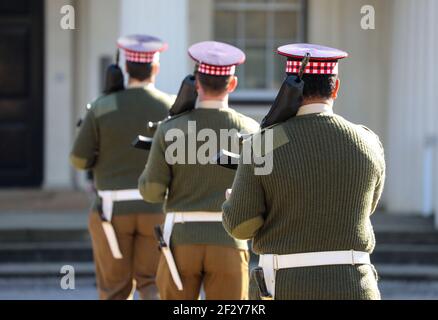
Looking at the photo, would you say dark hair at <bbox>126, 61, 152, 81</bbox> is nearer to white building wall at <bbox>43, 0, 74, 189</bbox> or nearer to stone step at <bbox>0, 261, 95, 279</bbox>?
stone step at <bbox>0, 261, 95, 279</bbox>

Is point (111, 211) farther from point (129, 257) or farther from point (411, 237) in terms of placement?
point (411, 237)

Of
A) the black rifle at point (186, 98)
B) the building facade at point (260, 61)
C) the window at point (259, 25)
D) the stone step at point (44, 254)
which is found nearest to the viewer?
the black rifle at point (186, 98)

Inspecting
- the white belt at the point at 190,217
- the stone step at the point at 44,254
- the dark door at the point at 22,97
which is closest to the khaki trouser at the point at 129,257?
the white belt at the point at 190,217

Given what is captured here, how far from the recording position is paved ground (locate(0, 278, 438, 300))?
973 cm

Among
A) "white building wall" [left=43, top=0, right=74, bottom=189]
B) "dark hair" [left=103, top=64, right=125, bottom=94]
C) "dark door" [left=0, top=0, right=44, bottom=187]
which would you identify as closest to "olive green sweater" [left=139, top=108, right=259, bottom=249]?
"dark hair" [left=103, top=64, right=125, bottom=94]

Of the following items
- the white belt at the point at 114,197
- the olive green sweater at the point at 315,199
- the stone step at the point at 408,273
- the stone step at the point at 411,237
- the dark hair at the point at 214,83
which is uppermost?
the dark hair at the point at 214,83

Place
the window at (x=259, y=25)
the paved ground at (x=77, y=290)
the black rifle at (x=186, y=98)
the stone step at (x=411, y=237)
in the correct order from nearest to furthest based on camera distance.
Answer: the black rifle at (x=186, y=98), the paved ground at (x=77, y=290), the stone step at (x=411, y=237), the window at (x=259, y=25)

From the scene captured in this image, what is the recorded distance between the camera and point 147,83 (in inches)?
295

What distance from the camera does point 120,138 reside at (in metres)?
7.37

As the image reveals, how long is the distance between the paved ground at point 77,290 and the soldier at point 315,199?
5093 mm

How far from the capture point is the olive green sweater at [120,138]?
24.2 feet

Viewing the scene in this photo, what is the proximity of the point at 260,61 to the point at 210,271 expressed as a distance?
7098mm

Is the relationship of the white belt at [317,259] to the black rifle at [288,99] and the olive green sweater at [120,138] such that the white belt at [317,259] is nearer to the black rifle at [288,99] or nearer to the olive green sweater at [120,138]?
the black rifle at [288,99]

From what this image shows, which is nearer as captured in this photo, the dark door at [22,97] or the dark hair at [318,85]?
the dark hair at [318,85]
